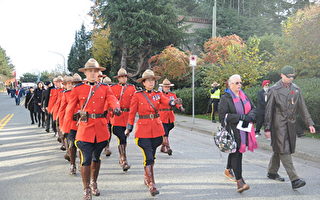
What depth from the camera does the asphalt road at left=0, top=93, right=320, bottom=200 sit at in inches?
200

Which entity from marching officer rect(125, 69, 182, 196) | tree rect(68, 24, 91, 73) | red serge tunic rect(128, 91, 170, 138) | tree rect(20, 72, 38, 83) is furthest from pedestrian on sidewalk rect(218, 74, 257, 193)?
tree rect(20, 72, 38, 83)

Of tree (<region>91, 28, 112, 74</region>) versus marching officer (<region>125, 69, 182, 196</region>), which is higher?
tree (<region>91, 28, 112, 74</region>)

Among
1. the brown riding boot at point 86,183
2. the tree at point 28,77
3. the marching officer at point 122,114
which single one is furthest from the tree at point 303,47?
the tree at point 28,77

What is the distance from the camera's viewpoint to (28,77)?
397 ft

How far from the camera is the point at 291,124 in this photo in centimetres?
547

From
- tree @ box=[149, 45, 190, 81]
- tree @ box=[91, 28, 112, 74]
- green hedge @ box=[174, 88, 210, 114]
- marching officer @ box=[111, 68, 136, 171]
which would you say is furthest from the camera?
tree @ box=[91, 28, 112, 74]

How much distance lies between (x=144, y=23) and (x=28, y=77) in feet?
347

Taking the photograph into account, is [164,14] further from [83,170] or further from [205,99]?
[83,170]

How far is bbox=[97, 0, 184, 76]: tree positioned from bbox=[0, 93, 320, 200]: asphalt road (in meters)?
19.2

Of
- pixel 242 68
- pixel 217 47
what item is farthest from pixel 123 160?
pixel 217 47

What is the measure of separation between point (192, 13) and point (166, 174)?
137 feet

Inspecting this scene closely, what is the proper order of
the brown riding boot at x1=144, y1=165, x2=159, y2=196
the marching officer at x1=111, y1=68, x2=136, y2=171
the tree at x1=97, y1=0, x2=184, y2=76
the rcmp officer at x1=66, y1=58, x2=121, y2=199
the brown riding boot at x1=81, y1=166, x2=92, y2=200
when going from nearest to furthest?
the brown riding boot at x1=81, y1=166, x2=92, y2=200
the rcmp officer at x1=66, y1=58, x2=121, y2=199
the brown riding boot at x1=144, y1=165, x2=159, y2=196
the marching officer at x1=111, y1=68, x2=136, y2=171
the tree at x1=97, y1=0, x2=184, y2=76

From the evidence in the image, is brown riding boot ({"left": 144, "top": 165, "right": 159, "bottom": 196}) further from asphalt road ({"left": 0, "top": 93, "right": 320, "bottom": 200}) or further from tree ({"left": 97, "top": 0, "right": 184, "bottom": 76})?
tree ({"left": 97, "top": 0, "right": 184, "bottom": 76})

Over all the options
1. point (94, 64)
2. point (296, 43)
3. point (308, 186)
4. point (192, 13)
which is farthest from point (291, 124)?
point (192, 13)
